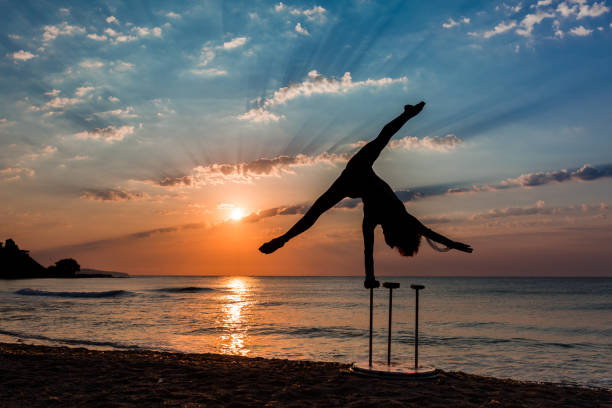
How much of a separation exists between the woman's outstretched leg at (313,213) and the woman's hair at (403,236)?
884 mm

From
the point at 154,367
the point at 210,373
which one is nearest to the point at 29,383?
the point at 154,367

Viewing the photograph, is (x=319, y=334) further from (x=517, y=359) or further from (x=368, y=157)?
(x=368, y=157)

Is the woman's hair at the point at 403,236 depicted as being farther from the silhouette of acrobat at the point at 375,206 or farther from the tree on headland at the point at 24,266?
the tree on headland at the point at 24,266

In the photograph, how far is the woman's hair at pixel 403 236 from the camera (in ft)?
20.9

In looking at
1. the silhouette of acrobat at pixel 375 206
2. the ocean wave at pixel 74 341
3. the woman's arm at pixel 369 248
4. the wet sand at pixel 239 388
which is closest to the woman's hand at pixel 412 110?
the silhouette of acrobat at pixel 375 206

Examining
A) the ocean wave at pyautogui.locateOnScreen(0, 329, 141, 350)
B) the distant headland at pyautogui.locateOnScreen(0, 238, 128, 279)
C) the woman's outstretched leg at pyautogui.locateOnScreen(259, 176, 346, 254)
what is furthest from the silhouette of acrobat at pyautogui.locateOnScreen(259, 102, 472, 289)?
the distant headland at pyautogui.locateOnScreen(0, 238, 128, 279)

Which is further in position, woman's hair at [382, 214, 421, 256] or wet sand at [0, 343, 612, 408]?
woman's hair at [382, 214, 421, 256]

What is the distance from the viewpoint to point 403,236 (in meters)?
6.47

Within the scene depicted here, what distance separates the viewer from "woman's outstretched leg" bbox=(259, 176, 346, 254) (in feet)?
19.2

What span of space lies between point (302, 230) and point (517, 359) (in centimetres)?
1034

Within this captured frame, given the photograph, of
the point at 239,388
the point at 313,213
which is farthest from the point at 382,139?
the point at 239,388

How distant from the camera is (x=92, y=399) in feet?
20.4

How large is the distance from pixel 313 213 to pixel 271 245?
0.68 m

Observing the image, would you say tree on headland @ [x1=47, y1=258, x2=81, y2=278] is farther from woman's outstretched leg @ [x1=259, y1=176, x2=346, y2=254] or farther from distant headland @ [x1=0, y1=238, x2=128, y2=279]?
woman's outstretched leg @ [x1=259, y1=176, x2=346, y2=254]
